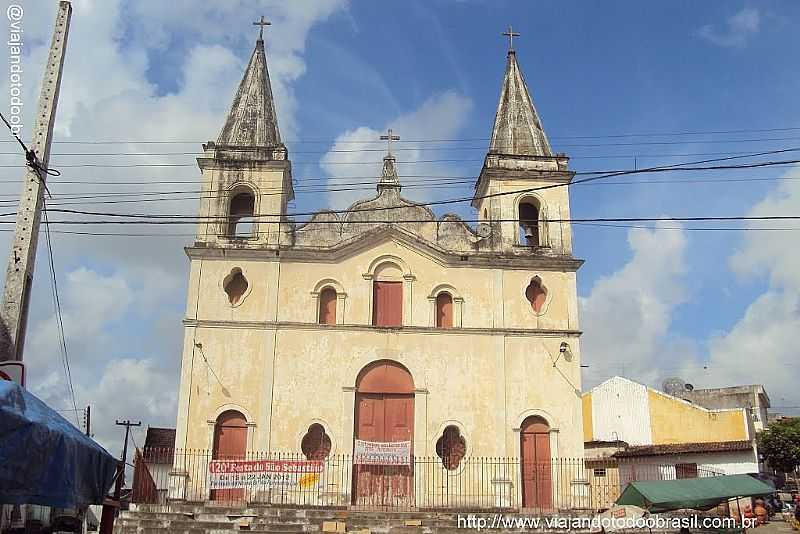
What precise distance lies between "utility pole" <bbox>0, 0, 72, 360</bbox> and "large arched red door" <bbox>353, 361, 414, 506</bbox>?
467 inches

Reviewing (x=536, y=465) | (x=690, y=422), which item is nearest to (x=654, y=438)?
(x=690, y=422)

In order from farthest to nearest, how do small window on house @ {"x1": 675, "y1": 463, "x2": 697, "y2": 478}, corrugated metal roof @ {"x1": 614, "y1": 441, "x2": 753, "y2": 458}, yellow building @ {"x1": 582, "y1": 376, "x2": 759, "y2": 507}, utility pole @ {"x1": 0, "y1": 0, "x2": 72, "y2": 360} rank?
corrugated metal roof @ {"x1": 614, "y1": 441, "x2": 753, "y2": 458}, small window on house @ {"x1": 675, "y1": 463, "x2": 697, "y2": 478}, yellow building @ {"x1": 582, "y1": 376, "x2": 759, "y2": 507}, utility pole @ {"x1": 0, "y1": 0, "x2": 72, "y2": 360}

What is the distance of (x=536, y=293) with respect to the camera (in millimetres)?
24828

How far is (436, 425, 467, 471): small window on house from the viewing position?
22.8 metres

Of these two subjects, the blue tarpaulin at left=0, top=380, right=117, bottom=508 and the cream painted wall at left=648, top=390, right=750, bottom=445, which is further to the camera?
the cream painted wall at left=648, top=390, right=750, bottom=445

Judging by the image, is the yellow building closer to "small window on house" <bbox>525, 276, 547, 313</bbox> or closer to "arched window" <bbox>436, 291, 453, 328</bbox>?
"small window on house" <bbox>525, 276, 547, 313</bbox>

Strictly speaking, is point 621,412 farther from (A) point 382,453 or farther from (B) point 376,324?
(A) point 382,453

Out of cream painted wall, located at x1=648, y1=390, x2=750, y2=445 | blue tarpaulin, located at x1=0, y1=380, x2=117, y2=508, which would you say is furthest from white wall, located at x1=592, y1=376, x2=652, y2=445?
blue tarpaulin, located at x1=0, y1=380, x2=117, y2=508

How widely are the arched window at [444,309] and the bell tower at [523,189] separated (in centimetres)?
237

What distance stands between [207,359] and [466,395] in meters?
7.62

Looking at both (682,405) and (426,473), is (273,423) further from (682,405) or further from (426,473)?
(682,405)

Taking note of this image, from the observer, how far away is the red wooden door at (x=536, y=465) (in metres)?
22.5

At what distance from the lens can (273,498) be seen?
21656 millimetres

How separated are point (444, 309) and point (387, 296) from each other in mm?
1797
